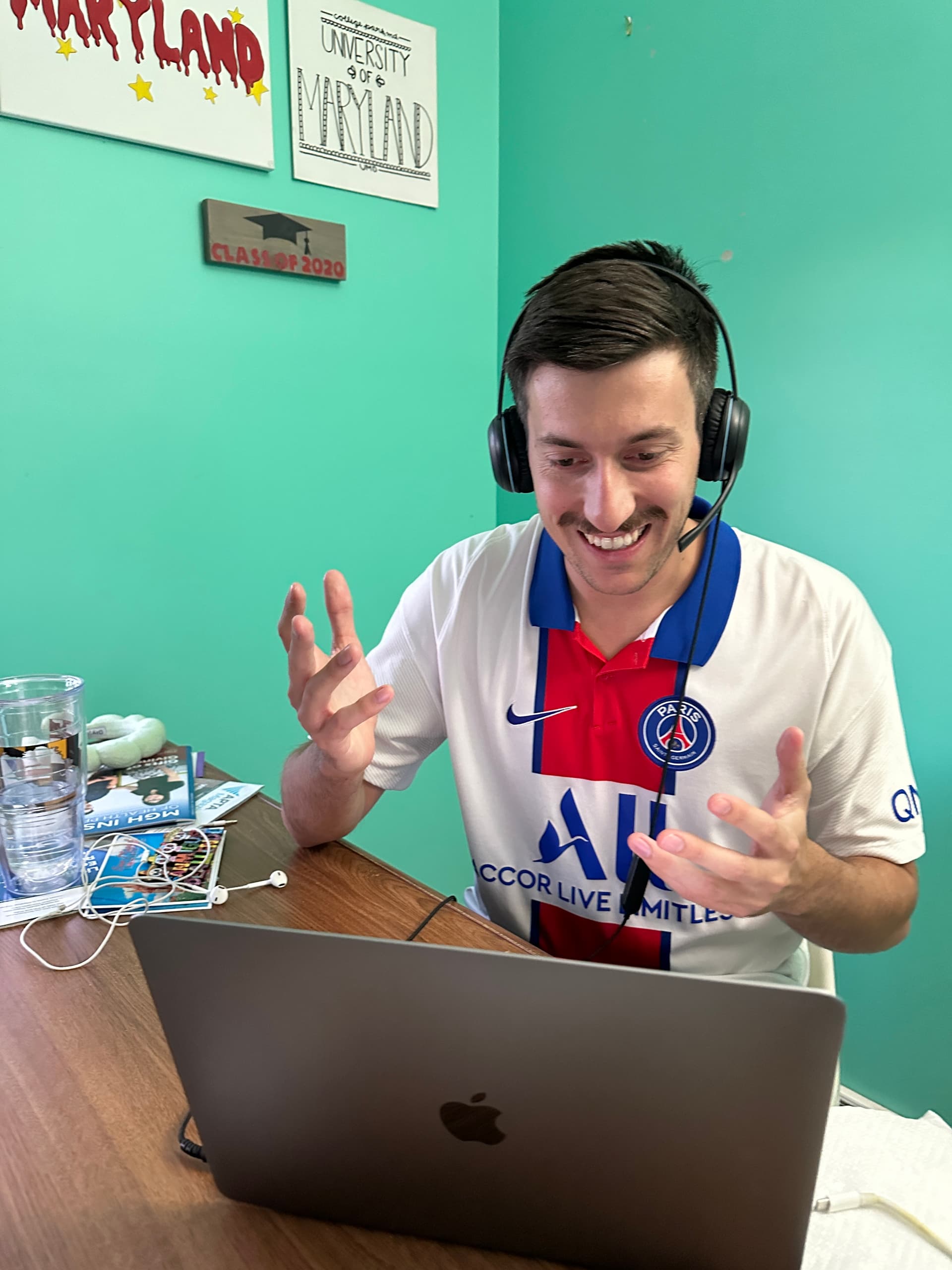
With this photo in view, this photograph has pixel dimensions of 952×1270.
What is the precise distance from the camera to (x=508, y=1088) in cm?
46

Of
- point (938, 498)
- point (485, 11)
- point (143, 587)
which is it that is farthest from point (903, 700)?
point (485, 11)

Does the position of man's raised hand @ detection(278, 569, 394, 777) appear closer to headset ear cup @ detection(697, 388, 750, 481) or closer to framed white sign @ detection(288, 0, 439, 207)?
headset ear cup @ detection(697, 388, 750, 481)

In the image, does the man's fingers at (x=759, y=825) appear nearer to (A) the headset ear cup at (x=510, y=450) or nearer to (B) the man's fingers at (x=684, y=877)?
(B) the man's fingers at (x=684, y=877)

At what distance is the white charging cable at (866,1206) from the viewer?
67cm

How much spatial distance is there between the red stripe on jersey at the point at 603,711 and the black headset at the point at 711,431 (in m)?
0.16

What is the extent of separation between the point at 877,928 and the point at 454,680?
581 millimetres

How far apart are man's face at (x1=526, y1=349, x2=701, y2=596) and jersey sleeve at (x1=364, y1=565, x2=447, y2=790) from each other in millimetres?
244

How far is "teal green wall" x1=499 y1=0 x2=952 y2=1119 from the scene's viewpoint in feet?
4.67

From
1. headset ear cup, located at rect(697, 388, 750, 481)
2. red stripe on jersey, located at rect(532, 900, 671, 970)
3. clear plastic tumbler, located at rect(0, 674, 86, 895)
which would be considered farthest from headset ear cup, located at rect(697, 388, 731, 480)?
clear plastic tumbler, located at rect(0, 674, 86, 895)

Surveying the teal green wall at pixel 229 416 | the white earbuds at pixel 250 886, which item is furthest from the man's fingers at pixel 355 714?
the teal green wall at pixel 229 416

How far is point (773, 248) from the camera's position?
1604 mm

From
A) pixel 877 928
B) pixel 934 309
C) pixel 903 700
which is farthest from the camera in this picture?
pixel 903 700

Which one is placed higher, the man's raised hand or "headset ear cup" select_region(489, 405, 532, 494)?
"headset ear cup" select_region(489, 405, 532, 494)

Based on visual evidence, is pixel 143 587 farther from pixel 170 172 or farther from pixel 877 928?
pixel 877 928
